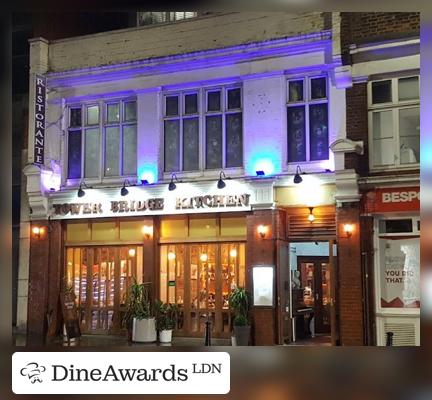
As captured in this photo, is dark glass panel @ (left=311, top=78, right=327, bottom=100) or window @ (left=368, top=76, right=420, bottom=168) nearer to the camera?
window @ (left=368, top=76, right=420, bottom=168)

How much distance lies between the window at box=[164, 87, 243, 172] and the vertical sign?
4.72ft

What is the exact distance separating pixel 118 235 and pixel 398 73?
145 inches

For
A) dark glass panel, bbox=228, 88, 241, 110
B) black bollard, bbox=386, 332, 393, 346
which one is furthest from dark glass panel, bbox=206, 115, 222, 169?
black bollard, bbox=386, 332, 393, 346

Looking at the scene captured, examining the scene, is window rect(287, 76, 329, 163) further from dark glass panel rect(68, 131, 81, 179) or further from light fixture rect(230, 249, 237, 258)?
dark glass panel rect(68, 131, 81, 179)

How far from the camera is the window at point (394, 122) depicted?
665 cm

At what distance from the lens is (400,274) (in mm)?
6312

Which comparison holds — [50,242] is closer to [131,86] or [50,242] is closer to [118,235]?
[118,235]

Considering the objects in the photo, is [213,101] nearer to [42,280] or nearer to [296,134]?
[296,134]

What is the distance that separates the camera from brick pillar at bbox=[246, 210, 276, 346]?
6.75 metres

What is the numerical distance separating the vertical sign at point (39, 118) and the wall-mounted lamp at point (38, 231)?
781 mm

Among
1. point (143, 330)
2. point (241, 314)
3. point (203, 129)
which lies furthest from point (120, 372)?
point (203, 129)

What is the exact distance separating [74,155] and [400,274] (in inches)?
155

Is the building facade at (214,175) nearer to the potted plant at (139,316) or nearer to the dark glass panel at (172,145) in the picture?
the dark glass panel at (172,145)

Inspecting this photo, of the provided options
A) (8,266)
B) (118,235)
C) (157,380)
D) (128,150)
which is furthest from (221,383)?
(128,150)
